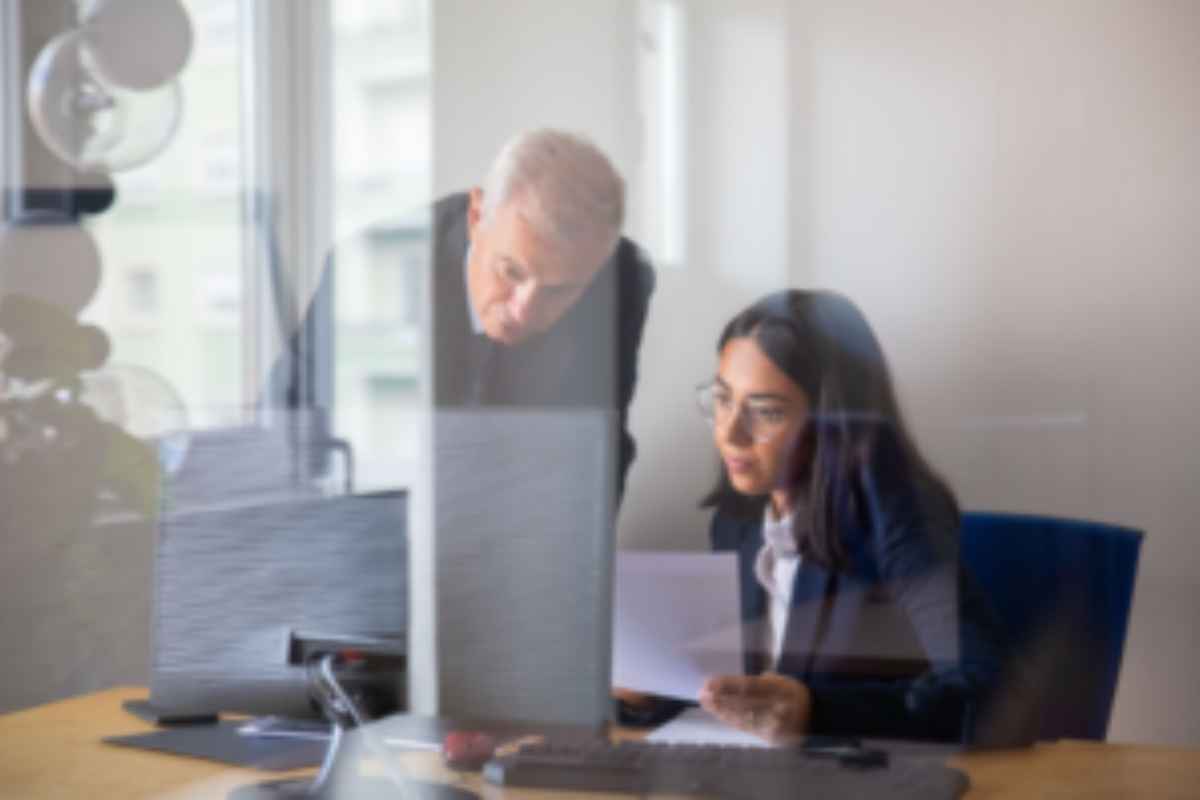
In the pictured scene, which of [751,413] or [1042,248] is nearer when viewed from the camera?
[1042,248]

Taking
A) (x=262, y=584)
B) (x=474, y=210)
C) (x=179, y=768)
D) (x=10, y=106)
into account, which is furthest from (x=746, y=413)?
(x=10, y=106)

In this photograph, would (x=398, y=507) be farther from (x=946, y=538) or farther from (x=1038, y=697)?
(x=1038, y=697)

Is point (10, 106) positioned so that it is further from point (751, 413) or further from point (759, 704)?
point (759, 704)

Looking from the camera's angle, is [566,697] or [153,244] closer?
[566,697]

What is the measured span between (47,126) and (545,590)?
36.1 inches

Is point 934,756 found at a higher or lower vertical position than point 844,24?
lower

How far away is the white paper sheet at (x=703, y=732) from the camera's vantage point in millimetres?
1193

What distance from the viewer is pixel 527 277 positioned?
1233mm

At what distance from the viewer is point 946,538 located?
115 centimetres

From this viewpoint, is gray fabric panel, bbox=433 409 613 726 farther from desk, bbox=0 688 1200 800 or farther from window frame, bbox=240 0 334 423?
window frame, bbox=240 0 334 423

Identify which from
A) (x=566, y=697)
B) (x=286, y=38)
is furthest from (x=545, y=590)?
(x=286, y=38)

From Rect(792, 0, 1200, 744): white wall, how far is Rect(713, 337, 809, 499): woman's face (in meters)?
0.11

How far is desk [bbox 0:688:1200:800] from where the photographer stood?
3.68 feet

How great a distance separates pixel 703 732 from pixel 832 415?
32 cm
